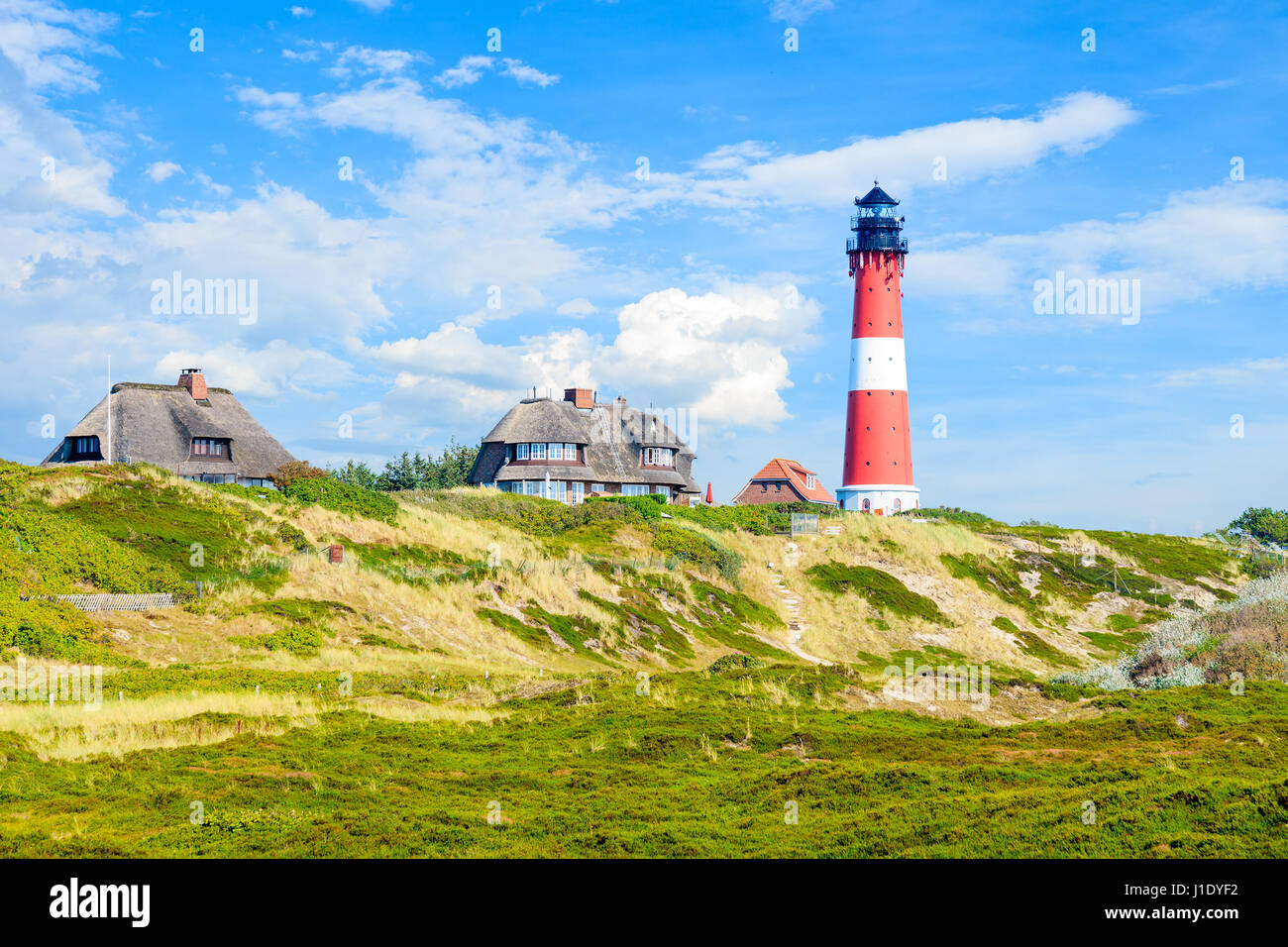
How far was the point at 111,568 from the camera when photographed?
104 feet

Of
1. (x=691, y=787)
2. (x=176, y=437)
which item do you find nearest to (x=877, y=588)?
(x=691, y=787)

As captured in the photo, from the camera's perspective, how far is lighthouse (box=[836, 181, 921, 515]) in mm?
68562

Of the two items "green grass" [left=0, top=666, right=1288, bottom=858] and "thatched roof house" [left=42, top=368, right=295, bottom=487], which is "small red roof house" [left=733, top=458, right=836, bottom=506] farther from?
"green grass" [left=0, top=666, right=1288, bottom=858]

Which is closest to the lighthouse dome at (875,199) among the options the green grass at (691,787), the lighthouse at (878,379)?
the lighthouse at (878,379)

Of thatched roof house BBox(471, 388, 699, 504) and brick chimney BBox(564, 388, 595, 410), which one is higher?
brick chimney BBox(564, 388, 595, 410)

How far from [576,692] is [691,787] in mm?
8845

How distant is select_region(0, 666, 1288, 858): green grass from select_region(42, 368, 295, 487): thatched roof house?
141 feet

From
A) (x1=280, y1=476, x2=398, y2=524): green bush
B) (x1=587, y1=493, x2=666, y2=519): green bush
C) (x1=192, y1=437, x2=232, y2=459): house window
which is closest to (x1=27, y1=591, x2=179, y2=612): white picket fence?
(x1=280, y1=476, x2=398, y2=524): green bush

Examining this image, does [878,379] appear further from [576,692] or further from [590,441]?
[576,692]

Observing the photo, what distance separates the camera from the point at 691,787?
58.5 feet

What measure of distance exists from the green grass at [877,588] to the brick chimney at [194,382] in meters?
37.0

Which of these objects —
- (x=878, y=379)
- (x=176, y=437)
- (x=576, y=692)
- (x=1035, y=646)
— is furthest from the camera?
(x=878, y=379)

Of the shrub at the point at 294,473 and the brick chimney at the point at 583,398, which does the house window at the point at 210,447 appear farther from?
the brick chimney at the point at 583,398
